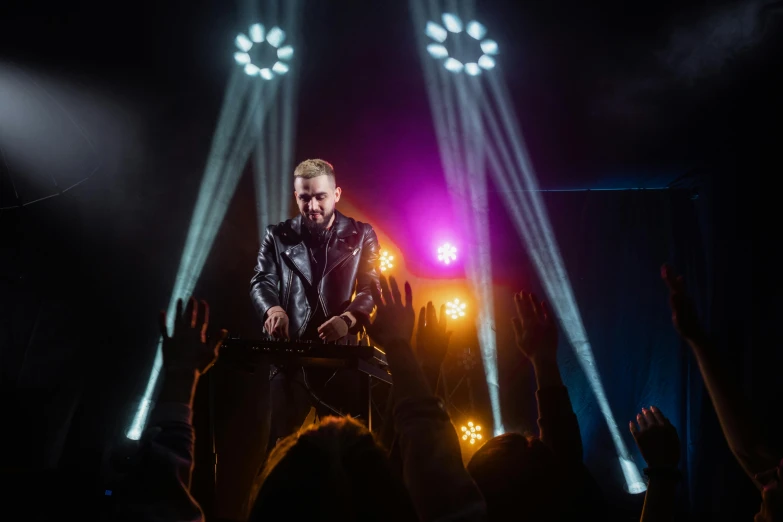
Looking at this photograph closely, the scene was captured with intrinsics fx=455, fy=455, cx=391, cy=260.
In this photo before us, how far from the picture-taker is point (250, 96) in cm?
539

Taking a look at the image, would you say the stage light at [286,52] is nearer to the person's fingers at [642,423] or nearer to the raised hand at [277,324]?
the raised hand at [277,324]

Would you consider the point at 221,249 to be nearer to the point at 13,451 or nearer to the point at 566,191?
the point at 13,451

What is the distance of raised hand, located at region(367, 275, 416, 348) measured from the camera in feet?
4.56

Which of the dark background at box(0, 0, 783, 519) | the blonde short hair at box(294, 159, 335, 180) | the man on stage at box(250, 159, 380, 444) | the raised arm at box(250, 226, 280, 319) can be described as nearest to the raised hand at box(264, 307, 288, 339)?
the man on stage at box(250, 159, 380, 444)

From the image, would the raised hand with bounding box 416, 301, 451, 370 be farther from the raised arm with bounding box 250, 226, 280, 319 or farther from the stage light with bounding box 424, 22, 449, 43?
the stage light with bounding box 424, 22, 449, 43

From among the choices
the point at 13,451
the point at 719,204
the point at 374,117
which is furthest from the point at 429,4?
the point at 13,451

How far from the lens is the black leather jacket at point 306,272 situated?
361 cm

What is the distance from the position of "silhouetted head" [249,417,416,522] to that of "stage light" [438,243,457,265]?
527 cm

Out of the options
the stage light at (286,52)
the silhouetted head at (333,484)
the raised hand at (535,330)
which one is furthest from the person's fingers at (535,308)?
the stage light at (286,52)

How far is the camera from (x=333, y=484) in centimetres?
91

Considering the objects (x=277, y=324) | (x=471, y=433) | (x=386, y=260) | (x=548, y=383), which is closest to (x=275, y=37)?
(x=386, y=260)

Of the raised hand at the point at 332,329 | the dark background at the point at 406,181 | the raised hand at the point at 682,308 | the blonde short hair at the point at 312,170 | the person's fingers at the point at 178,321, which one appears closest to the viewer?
the person's fingers at the point at 178,321

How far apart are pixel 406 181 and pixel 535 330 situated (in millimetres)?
4939

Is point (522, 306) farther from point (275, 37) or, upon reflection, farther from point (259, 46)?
point (259, 46)
